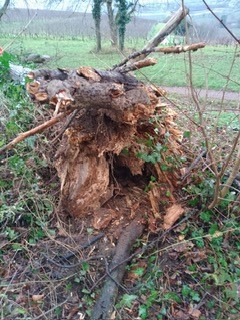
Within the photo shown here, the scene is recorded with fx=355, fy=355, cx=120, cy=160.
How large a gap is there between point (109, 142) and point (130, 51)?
398 centimetres

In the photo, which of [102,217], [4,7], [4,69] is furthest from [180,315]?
[4,7]

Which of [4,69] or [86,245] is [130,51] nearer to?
[4,69]

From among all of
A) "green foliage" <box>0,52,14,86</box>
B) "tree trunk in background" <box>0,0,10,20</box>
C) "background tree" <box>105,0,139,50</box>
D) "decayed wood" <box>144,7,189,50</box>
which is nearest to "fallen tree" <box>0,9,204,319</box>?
"decayed wood" <box>144,7,189,50</box>

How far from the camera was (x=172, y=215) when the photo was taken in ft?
9.17

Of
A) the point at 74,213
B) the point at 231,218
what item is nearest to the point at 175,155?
the point at 231,218

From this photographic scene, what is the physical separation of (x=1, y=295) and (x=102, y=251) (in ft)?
2.46

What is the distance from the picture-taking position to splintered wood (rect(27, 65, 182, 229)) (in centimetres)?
239

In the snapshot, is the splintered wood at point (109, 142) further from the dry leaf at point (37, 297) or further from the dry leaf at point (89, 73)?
the dry leaf at point (37, 297)

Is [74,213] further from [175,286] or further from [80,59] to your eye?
[80,59]

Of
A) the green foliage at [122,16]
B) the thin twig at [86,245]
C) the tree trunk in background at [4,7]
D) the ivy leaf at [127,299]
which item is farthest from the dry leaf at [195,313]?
the tree trunk in background at [4,7]

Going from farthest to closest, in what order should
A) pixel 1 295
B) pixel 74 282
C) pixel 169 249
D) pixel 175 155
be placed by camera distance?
pixel 175 155 < pixel 169 249 < pixel 74 282 < pixel 1 295

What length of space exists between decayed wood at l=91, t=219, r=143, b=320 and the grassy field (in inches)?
98.9

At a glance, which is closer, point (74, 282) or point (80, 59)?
point (74, 282)

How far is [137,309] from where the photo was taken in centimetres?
232
